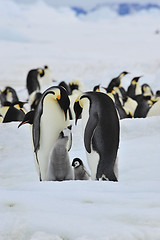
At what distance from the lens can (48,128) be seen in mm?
2801

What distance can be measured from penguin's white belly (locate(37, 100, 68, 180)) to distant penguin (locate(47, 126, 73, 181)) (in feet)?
0.98

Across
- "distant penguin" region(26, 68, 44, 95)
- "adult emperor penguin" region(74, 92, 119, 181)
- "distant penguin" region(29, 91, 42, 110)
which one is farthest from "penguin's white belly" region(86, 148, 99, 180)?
"distant penguin" region(26, 68, 44, 95)

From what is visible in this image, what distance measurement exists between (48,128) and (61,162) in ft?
1.37

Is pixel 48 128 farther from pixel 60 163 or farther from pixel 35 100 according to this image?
pixel 35 100

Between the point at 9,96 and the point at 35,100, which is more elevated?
the point at 35,100

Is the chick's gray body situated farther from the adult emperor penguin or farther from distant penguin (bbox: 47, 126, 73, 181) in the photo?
the adult emperor penguin

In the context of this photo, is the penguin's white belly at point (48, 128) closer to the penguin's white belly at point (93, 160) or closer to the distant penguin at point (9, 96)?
the penguin's white belly at point (93, 160)

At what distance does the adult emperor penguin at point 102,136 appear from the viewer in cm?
260

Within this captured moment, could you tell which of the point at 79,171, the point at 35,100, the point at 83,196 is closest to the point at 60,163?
the point at 79,171

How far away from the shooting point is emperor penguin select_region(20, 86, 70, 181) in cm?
280

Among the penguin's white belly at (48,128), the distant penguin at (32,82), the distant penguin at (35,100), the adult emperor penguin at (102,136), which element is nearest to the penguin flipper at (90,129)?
the adult emperor penguin at (102,136)

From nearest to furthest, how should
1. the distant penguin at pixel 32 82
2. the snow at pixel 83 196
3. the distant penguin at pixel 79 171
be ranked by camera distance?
the snow at pixel 83 196 < the distant penguin at pixel 79 171 < the distant penguin at pixel 32 82

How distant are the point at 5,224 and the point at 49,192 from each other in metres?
0.40

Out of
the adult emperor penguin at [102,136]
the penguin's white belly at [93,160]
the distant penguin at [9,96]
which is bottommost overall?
the distant penguin at [9,96]
